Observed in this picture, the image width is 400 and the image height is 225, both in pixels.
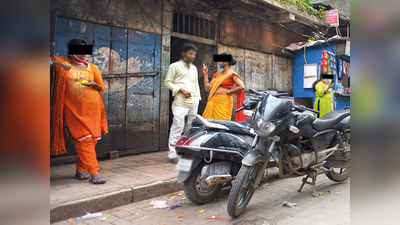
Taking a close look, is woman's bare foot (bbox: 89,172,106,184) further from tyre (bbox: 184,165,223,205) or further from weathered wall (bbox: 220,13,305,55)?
weathered wall (bbox: 220,13,305,55)

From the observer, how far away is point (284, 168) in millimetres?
3178

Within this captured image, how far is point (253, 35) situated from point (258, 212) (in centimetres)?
514

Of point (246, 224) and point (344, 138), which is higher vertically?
point (344, 138)

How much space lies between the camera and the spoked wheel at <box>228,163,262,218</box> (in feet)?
8.59

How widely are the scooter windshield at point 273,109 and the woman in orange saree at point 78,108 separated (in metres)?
1.78

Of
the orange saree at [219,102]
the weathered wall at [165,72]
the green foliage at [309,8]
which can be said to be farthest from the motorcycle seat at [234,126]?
the green foliage at [309,8]

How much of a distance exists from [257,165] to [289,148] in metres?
0.52

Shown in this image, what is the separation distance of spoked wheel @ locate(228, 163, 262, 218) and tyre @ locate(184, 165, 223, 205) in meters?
0.44

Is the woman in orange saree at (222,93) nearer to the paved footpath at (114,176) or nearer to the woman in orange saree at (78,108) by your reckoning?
the paved footpath at (114,176)

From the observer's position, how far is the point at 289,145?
3.08m

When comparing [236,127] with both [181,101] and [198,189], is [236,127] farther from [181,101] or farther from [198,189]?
[181,101]
